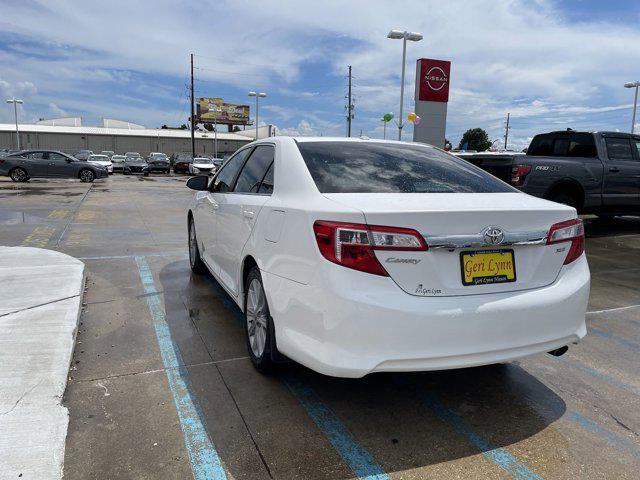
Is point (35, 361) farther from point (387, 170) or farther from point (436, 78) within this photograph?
point (436, 78)

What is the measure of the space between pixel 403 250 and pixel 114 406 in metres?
1.98

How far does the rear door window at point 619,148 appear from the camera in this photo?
10.1 m

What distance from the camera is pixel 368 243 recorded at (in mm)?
2562

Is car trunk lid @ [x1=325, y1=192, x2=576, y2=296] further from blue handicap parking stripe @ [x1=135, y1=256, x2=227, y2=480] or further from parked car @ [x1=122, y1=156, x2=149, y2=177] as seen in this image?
parked car @ [x1=122, y1=156, x2=149, y2=177]

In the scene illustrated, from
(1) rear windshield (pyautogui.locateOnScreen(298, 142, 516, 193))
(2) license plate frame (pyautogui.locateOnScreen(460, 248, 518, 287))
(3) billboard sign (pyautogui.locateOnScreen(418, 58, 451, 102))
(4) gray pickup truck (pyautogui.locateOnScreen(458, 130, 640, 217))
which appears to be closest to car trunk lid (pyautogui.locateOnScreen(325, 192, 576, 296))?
(2) license plate frame (pyautogui.locateOnScreen(460, 248, 518, 287))

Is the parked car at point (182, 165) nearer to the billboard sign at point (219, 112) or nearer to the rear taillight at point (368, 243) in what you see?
the rear taillight at point (368, 243)

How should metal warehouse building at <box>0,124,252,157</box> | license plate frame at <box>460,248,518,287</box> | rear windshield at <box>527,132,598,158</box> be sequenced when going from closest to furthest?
1. license plate frame at <box>460,248,518,287</box>
2. rear windshield at <box>527,132,598,158</box>
3. metal warehouse building at <box>0,124,252,157</box>

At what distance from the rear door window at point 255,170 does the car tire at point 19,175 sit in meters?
23.7

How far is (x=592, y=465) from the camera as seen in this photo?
2600 mm

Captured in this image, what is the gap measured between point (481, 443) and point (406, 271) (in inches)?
42.1

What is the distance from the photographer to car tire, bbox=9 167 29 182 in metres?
23.9

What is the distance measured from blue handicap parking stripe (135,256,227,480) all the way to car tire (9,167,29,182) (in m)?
23.1

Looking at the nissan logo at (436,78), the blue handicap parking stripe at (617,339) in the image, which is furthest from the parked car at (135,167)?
the blue handicap parking stripe at (617,339)

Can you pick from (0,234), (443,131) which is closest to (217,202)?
(0,234)
